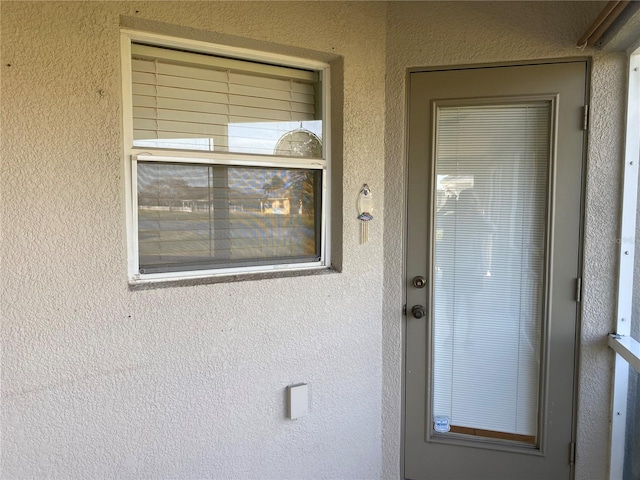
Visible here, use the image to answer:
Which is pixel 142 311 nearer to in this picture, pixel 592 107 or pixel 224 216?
pixel 224 216

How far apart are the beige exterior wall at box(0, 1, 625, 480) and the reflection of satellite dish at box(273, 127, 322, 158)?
17 centimetres

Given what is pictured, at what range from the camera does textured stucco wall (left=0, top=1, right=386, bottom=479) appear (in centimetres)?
140

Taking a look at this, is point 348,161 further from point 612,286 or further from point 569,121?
point 612,286

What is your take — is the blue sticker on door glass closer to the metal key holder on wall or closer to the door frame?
the door frame

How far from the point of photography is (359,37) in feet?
6.48

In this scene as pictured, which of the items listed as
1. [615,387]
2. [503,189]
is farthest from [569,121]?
[615,387]

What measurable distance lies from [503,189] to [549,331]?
75 cm

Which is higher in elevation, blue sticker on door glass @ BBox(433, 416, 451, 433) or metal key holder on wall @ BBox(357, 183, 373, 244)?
metal key holder on wall @ BBox(357, 183, 373, 244)

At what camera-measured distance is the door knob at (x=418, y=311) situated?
2.09 metres

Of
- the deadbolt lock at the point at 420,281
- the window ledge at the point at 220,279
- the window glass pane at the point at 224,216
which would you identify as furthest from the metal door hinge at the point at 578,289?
the window glass pane at the point at 224,216

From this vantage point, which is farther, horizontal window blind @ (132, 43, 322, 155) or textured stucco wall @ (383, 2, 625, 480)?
textured stucco wall @ (383, 2, 625, 480)

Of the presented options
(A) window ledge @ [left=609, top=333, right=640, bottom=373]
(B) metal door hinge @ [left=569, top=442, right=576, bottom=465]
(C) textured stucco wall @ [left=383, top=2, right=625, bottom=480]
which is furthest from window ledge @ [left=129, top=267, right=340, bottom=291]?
(B) metal door hinge @ [left=569, top=442, right=576, bottom=465]

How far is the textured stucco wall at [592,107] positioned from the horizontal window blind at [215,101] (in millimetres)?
495

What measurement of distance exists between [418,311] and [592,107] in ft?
4.21
